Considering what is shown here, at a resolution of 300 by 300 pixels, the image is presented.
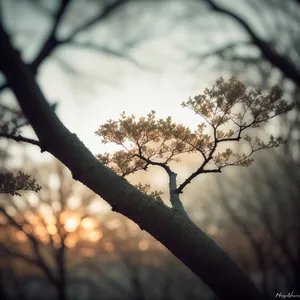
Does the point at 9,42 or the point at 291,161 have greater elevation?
the point at 291,161

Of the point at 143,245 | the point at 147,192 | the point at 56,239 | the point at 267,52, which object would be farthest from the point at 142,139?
the point at 143,245

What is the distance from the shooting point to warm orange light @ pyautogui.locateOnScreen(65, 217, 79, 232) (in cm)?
769

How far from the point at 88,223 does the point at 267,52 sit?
780 cm

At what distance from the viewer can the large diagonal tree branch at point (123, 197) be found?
1643 millimetres

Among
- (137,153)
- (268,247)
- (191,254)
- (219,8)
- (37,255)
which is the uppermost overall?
(219,8)

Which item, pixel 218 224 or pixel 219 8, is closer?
pixel 219 8

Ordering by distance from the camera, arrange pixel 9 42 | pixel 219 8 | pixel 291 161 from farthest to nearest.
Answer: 1. pixel 291 161
2. pixel 219 8
3. pixel 9 42

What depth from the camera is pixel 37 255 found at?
261 inches

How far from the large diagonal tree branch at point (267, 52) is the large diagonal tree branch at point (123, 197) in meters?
2.77

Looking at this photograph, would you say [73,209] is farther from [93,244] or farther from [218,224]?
[218,224]

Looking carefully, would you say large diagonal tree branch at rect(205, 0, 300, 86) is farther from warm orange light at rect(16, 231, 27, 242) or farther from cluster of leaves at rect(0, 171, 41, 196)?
warm orange light at rect(16, 231, 27, 242)

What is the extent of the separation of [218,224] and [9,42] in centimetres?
1096

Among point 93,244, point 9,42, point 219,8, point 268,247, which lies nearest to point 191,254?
point 9,42

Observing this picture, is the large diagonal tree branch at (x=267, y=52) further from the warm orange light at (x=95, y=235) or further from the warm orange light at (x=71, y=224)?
the warm orange light at (x=95, y=235)
